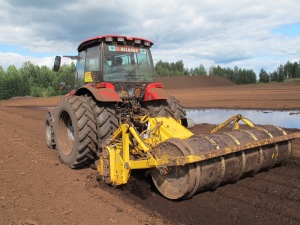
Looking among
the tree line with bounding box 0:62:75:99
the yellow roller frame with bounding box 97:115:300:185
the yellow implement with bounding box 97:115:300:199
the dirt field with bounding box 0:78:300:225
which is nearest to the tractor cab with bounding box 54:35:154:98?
the yellow implement with bounding box 97:115:300:199

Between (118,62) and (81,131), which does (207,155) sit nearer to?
(81,131)

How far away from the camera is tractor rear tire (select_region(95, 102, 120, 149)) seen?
17.9 ft

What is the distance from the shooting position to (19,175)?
5590 millimetres

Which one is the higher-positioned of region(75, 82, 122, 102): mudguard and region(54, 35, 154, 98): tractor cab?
region(54, 35, 154, 98): tractor cab

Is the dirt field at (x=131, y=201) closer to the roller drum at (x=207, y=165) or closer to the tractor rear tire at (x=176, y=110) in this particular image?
the roller drum at (x=207, y=165)

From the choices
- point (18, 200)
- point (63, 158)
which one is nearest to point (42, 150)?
point (63, 158)

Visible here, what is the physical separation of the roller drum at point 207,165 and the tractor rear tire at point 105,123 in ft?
3.76

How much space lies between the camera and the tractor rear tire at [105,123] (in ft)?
17.9

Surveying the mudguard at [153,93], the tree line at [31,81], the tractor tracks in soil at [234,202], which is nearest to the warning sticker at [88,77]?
the mudguard at [153,93]

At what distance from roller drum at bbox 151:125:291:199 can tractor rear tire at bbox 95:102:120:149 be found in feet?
3.76

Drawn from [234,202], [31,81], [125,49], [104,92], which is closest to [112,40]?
[125,49]

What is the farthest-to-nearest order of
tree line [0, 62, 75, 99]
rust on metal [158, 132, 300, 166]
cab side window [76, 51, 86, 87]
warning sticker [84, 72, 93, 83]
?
tree line [0, 62, 75, 99], cab side window [76, 51, 86, 87], warning sticker [84, 72, 93, 83], rust on metal [158, 132, 300, 166]

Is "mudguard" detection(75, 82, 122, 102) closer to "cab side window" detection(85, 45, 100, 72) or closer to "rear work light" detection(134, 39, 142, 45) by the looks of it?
"cab side window" detection(85, 45, 100, 72)

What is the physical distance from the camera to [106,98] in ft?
17.8
